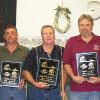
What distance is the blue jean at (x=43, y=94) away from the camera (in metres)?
2.67

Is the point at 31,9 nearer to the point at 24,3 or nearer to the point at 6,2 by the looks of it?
the point at 24,3

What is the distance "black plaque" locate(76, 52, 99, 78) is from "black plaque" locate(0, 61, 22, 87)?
658 mm

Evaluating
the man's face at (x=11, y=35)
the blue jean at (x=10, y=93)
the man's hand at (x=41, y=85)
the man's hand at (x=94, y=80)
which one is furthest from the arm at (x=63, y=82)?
the man's face at (x=11, y=35)

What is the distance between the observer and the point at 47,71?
2.70 metres

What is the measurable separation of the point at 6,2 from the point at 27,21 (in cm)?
36

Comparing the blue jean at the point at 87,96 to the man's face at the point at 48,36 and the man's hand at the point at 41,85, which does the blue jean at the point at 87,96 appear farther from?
the man's face at the point at 48,36

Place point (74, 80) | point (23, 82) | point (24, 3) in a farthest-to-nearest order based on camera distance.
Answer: point (24, 3)
point (23, 82)
point (74, 80)

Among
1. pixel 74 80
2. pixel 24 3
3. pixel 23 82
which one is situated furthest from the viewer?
pixel 24 3

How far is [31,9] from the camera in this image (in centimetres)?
338

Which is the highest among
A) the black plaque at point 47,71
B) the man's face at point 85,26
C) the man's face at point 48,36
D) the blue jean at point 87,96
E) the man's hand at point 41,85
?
the man's face at point 85,26

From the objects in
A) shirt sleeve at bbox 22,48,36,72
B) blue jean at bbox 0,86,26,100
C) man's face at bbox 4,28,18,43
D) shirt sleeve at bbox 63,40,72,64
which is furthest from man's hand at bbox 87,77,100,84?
man's face at bbox 4,28,18,43

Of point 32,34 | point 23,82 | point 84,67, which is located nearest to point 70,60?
point 84,67

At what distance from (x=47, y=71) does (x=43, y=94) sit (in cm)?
23

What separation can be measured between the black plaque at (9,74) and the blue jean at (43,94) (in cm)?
18
